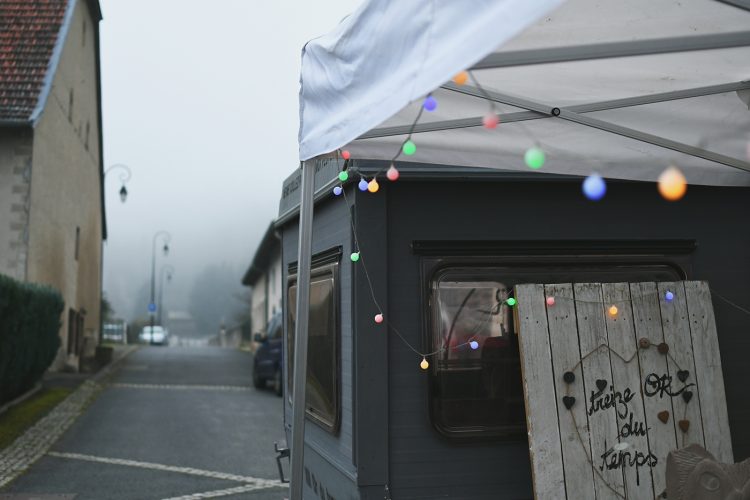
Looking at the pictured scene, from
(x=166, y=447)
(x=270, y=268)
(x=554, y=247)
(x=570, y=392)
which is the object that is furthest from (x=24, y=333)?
(x=270, y=268)

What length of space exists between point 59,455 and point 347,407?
7.52m

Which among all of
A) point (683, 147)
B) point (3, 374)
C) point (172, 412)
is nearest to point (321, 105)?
point (683, 147)

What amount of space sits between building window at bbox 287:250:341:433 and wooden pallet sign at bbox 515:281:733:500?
38.0 inches

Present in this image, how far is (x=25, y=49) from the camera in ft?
64.1

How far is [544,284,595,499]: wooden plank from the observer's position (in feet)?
12.1

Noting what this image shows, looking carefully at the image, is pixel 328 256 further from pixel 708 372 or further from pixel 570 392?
pixel 708 372

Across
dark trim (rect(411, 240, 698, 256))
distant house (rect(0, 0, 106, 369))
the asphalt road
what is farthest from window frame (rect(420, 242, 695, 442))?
distant house (rect(0, 0, 106, 369))

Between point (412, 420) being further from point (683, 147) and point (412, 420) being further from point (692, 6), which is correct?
point (692, 6)

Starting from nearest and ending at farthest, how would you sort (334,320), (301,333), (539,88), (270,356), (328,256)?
(539,88) < (301,333) < (334,320) < (328,256) < (270,356)

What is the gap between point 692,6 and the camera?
8.98ft

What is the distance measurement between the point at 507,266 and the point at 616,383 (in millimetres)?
753

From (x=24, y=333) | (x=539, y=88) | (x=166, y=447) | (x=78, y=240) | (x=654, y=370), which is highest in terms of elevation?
(x=78, y=240)

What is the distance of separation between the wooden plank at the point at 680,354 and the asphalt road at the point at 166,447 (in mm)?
5013

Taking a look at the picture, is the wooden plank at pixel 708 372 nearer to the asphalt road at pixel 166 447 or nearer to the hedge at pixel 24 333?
the asphalt road at pixel 166 447
